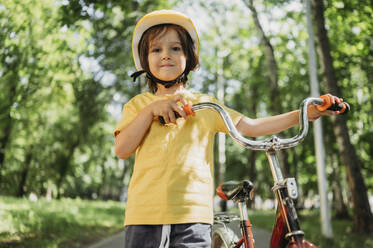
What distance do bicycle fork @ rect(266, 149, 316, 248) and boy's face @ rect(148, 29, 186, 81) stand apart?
80 centimetres

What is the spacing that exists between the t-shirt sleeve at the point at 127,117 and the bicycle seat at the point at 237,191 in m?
0.70

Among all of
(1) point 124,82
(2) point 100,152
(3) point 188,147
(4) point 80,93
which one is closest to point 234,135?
(3) point 188,147

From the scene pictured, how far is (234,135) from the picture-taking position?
163 centimetres

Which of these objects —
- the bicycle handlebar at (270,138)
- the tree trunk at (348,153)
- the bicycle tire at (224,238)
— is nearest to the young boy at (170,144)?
the bicycle handlebar at (270,138)

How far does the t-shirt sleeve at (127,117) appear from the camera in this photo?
6.59ft

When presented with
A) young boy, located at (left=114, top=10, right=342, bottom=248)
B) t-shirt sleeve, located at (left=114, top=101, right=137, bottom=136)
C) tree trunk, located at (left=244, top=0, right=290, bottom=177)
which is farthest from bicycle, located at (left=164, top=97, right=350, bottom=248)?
tree trunk, located at (left=244, top=0, right=290, bottom=177)

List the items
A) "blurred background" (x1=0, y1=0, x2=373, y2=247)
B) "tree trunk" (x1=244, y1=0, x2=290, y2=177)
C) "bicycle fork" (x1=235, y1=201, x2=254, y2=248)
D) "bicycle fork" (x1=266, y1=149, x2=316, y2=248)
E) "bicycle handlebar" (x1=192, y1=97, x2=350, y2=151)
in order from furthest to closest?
1. "tree trunk" (x1=244, y1=0, x2=290, y2=177)
2. "blurred background" (x1=0, y1=0, x2=373, y2=247)
3. "bicycle fork" (x1=235, y1=201, x2=254, y2=248)
4. "bicycle handlebar" (x1=192, y1=97, x2=350, y2=151)
5. "bicycle fork" (x1=266, y1=149, x2=316, y2=248)

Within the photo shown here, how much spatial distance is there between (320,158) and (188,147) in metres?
7.33

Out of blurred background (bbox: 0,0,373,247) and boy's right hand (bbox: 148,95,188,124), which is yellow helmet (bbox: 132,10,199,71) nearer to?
boy's right hand (bbox: 148,95,188,124)

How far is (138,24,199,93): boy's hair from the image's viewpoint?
218cm

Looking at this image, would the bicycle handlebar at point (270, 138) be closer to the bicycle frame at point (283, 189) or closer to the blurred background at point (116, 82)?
the bicycle frame at point (283, 189)

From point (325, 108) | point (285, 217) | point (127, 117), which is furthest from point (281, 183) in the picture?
point (127, 117)

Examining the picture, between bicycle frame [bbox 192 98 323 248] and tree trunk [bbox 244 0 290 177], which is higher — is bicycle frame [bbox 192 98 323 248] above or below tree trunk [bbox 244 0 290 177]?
below

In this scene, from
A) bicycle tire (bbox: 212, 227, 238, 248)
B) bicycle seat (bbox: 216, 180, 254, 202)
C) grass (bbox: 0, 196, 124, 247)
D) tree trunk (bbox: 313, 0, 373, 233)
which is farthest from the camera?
tree trunk (bbox: 313, 0, 373, 233)
